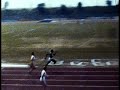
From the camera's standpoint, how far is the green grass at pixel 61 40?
10.4m

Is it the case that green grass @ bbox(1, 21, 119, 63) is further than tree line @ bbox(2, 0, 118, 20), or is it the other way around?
tree line @ bbox(2, 0, 118, 20)

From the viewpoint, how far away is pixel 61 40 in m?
13.5

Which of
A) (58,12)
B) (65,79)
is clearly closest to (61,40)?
(58,12)

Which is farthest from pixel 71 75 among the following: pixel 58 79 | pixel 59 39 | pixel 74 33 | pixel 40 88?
pixel 74 33

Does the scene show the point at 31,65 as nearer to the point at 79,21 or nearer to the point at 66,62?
the point at 66,62

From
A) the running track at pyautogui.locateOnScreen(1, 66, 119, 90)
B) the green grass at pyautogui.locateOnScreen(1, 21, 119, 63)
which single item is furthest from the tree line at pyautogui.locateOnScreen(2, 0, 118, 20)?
the running track at pyautogui.locateOnScreen(1, 66, 119, 90)

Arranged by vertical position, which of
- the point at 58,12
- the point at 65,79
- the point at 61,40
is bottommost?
the point at 65,79

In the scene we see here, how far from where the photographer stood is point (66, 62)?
9.16 meters

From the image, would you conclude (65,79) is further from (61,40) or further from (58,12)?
(58,12)

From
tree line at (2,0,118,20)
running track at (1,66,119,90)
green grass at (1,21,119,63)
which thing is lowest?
running track at (1,66,119,90)

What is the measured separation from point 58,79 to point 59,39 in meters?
6.64

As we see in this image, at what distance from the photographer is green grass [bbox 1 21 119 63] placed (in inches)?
411

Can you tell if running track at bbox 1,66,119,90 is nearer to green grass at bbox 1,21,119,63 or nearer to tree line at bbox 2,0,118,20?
green grass at bbox 1,21,119,63

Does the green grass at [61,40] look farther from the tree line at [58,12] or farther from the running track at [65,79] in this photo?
the running track at [65,79]
